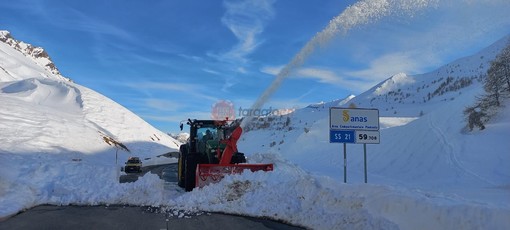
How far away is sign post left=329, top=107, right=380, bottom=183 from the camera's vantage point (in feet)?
57.3

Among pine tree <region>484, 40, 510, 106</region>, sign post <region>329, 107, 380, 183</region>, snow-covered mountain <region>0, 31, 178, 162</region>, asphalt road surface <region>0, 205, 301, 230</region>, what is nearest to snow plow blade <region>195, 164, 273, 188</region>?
asphalt road surface <region>0, 205, 301, 230</region>

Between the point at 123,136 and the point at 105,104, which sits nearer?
the point at 123,136

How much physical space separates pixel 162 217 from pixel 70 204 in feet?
12.9

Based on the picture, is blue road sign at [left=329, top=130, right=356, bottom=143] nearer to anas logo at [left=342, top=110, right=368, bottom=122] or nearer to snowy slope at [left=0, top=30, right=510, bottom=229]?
anas logo at [left=342, top=110, right=368, bottom=122]

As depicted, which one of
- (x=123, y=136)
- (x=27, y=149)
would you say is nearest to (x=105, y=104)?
(x=123, y=136)

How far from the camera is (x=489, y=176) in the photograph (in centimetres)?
1895

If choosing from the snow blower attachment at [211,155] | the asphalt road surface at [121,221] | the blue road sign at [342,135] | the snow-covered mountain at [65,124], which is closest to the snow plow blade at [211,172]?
the snow blower attachment at [211,155]

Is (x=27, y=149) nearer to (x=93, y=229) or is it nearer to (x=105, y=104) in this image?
(x=93, y=229)

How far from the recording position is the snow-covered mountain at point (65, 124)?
123 ft

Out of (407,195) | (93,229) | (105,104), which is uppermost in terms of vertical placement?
(105,104)

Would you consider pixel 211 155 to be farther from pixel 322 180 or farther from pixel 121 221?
pixel 121 221

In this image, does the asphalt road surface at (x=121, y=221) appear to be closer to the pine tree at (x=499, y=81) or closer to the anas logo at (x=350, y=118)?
the anas logo at (x=350, y=118)

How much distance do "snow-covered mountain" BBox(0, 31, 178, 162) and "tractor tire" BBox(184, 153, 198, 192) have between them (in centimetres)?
1504

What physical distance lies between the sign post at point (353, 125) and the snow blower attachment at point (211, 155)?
3887 millimetres
